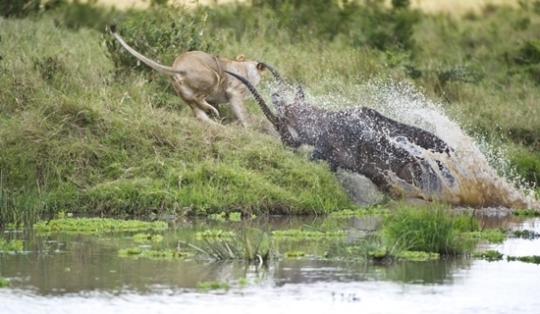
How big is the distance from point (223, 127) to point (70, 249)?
4.51m

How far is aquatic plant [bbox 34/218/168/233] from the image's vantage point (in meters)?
12.3

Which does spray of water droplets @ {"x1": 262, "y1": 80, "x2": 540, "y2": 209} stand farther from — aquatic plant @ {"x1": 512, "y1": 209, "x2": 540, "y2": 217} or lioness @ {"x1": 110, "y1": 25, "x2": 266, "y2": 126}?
lioness @ {"x1": 110, "y1": 25, "x2": 266, "y2": 126}

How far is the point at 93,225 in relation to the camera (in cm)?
1252

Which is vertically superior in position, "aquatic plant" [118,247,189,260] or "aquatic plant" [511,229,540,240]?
"aquatic plant" [511,229,540,240]

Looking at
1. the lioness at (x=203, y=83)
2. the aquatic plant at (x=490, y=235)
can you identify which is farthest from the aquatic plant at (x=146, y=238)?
the lioness at (x=203, y=83)

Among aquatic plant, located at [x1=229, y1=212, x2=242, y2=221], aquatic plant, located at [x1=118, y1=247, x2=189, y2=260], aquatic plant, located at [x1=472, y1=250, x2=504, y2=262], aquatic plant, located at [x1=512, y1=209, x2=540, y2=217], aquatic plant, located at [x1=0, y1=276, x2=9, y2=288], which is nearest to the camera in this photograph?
aquatic plant, located at [x1=0, y1=276, x2=9, y2=288]

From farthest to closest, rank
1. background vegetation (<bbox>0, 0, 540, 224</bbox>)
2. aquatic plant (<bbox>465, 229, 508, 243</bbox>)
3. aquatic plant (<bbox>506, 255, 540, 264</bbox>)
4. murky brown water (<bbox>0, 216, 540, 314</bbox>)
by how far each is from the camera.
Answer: background vegetation (<bbox>0, 0, 540, 224</bbox>) < aquatic plant (<bbox>465, 229, 508, 243</bbox>) < aquatic plant (<bbox>506, 255, 540, 264</bbox>) < murky brown water (<bbox>0, 216, 540, 314</bbox>)

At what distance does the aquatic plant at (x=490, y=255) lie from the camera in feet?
36.1

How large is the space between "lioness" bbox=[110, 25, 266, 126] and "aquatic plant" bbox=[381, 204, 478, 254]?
5089mm

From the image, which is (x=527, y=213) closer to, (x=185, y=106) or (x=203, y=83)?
(x=203, y=83)

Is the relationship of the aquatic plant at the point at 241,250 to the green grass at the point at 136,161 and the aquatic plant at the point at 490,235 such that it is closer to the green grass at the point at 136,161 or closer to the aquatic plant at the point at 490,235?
the aquatic plant at the point at 490,235

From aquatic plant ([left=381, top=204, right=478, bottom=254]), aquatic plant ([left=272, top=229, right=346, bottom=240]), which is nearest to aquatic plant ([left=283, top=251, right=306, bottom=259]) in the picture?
aquatic plant ([left=381, top=204, right=478, bottom=254])

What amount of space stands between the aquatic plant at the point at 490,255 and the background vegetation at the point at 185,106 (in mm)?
3296

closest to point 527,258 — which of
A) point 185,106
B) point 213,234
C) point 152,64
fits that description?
point 213,234
